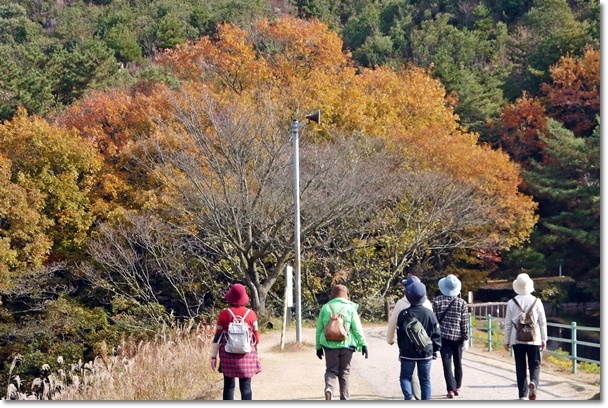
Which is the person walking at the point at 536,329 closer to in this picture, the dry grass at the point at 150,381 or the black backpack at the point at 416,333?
the black backpack at the point at 416,333

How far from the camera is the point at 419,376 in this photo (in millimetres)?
10133

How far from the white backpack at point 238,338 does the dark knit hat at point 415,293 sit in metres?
1.83

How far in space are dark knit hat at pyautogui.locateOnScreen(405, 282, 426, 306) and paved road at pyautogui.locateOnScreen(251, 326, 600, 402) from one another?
1873 millimetres

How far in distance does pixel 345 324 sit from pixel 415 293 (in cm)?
93

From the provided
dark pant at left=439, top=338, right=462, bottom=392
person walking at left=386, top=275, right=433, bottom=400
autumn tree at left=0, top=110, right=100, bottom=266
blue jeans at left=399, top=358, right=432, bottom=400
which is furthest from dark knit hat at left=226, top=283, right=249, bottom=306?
autumn tree at left=0, top=110, right=100, bottom=266

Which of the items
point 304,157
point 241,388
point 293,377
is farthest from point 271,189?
point 241,388

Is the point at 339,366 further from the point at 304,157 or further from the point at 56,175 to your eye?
the point at 56,175

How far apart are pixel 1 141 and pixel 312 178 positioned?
15.0 m

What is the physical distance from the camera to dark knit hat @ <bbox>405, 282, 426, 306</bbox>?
32.8 feet

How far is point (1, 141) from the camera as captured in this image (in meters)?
36.5

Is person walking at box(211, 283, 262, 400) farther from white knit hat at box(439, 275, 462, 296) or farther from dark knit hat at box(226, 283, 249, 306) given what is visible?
white knit hat at box(439, 275, 462, 296)

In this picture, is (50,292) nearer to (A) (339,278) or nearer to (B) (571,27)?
(A) (339,278)

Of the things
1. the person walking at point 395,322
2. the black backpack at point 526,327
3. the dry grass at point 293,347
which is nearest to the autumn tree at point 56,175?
the dry grass at point 293,347

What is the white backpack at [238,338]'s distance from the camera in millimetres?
9820
